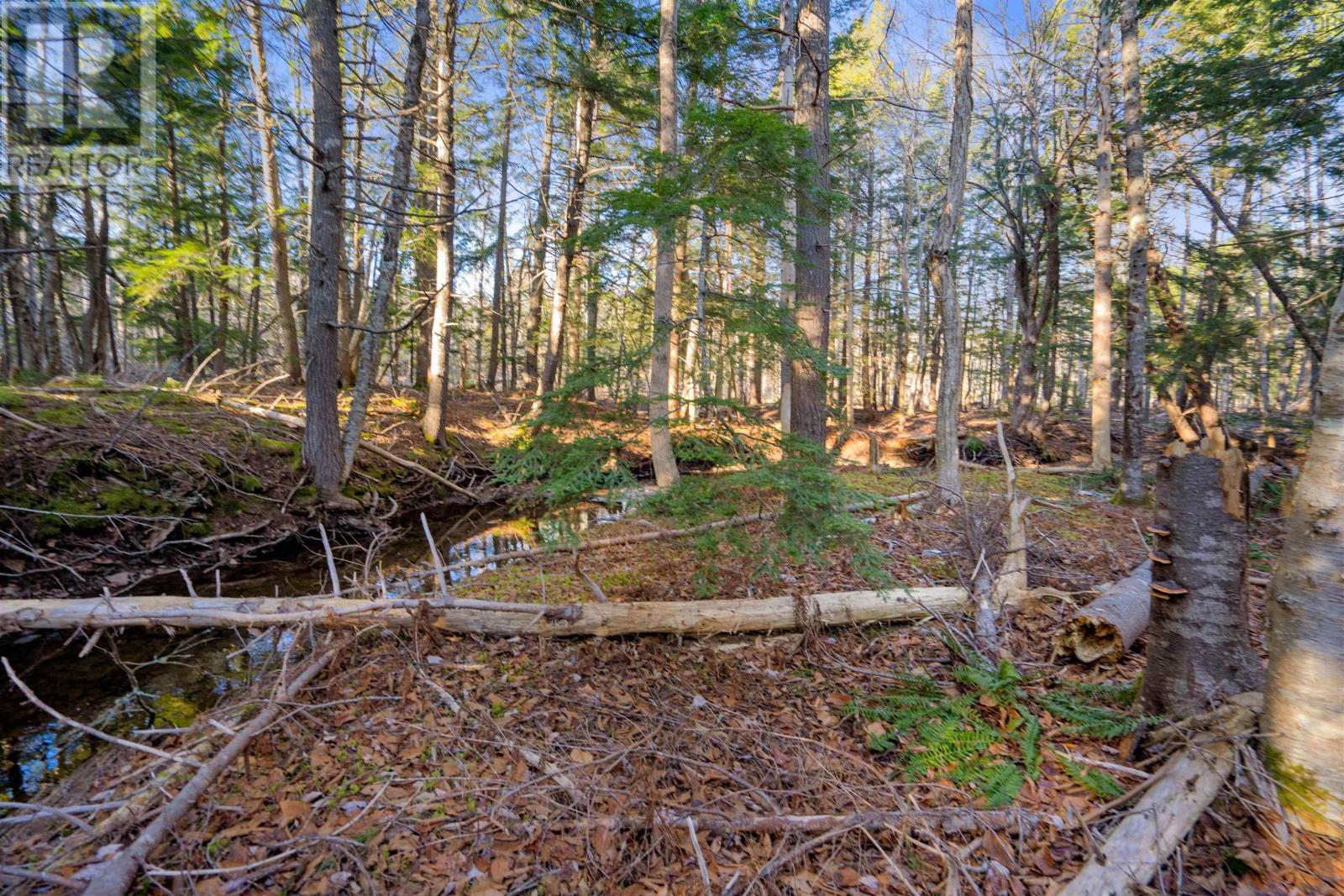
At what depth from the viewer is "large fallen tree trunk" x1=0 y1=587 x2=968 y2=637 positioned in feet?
13.7

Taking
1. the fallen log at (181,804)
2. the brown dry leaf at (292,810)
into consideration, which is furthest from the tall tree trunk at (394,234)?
the brown dry leaf at (292,810)

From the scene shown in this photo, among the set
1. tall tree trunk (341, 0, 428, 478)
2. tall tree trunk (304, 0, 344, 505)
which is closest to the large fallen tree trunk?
tall tree trunk (304, 0, 344, 505)

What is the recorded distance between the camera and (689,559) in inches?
239

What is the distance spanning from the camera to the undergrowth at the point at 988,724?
2751mm

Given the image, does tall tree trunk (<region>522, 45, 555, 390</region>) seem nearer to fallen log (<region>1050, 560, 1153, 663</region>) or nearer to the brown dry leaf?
the brown dry leaf

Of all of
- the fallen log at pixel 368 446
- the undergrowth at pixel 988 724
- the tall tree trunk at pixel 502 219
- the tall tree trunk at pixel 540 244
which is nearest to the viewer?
the undergrowth at pixel 988 724

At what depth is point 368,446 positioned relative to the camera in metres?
10.3

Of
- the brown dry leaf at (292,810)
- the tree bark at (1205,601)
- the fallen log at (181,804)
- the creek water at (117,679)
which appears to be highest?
the tree bark at (1205,601)

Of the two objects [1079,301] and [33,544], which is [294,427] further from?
[1079,301]

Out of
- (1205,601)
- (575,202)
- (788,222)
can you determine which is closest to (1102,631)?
(1205,601)

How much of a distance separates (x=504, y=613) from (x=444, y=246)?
30.2 feet

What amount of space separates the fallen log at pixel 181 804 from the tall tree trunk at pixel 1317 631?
4.81m

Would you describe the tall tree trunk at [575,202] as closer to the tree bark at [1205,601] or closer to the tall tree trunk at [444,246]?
the tall tree trunk at [444,246]

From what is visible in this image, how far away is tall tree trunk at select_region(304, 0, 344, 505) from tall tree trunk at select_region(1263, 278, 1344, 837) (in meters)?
9.41
